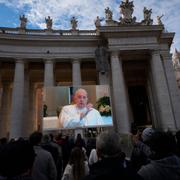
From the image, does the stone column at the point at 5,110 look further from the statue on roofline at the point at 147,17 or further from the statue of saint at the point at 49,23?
the statue on roofline at the point at 147,17

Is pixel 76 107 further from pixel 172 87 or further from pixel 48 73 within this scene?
pixel 172 87

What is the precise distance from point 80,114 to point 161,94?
9.51m

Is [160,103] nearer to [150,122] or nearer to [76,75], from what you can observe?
[150,122]

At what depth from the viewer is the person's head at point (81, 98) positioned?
19.1 meters

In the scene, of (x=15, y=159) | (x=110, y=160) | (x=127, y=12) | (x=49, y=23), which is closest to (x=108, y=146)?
(x=110, y=160)

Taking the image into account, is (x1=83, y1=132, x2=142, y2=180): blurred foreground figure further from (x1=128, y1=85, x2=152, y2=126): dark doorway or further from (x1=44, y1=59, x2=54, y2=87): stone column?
(x1=128, y1=85, x2=152, y2=126): dark doorway

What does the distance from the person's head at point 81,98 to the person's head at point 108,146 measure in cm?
1658

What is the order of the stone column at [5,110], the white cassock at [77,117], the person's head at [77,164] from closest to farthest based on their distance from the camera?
the person's head at [77,164]
the white cassock at [77,117]
the stone column at [5,110]

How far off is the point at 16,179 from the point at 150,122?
27.7 meters

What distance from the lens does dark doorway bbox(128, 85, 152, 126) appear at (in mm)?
28453

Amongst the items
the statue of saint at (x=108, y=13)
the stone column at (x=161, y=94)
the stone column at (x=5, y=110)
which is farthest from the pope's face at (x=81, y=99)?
the statue of saint at (x=108, y=13)

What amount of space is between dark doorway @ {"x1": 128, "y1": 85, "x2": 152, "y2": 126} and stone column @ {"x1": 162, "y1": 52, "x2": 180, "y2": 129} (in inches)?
229

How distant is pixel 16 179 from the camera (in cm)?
192

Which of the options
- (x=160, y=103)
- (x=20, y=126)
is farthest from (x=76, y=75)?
(x=160, y=103)
